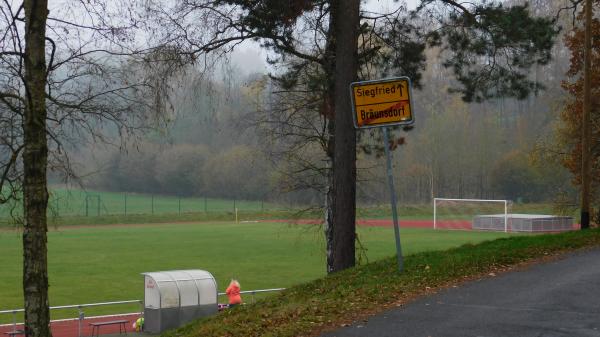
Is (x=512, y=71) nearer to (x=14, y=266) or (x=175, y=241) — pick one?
(x=14, y=266)

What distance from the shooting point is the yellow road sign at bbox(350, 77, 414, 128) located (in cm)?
1012

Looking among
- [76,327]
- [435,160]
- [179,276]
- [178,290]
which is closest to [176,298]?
[178,290]

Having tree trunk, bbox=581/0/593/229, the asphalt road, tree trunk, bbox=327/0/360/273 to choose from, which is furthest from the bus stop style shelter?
the asphalt road

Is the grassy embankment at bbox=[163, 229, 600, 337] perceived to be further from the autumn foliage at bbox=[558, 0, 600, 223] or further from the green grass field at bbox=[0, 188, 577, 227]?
the green grass field at bbox=[0, 188, 577, 227]

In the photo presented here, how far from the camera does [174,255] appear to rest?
42.1m

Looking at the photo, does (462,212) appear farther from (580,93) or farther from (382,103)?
(382,103)

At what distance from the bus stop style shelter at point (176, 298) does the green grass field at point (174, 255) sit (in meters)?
3.56

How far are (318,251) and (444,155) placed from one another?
46928mm

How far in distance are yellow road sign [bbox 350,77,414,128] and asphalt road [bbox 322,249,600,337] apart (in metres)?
2.31

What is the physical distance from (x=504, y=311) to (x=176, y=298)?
1598 centimetres

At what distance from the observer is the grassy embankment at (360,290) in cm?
898

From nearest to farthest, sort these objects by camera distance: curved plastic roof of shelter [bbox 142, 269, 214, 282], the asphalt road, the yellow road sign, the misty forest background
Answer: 1. the asphalt road
2. the yellow road sign
3. curved plastic roof of shelter [bbox 142, 269, 214, 282]
4. the misty forest background

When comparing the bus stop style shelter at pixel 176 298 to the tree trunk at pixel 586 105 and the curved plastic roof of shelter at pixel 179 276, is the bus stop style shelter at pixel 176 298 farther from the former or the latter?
the tree trunk at pixel 586 105

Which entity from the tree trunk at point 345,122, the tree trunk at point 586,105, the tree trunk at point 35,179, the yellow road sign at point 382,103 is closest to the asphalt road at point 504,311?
the yellow road sign at point 382,103
